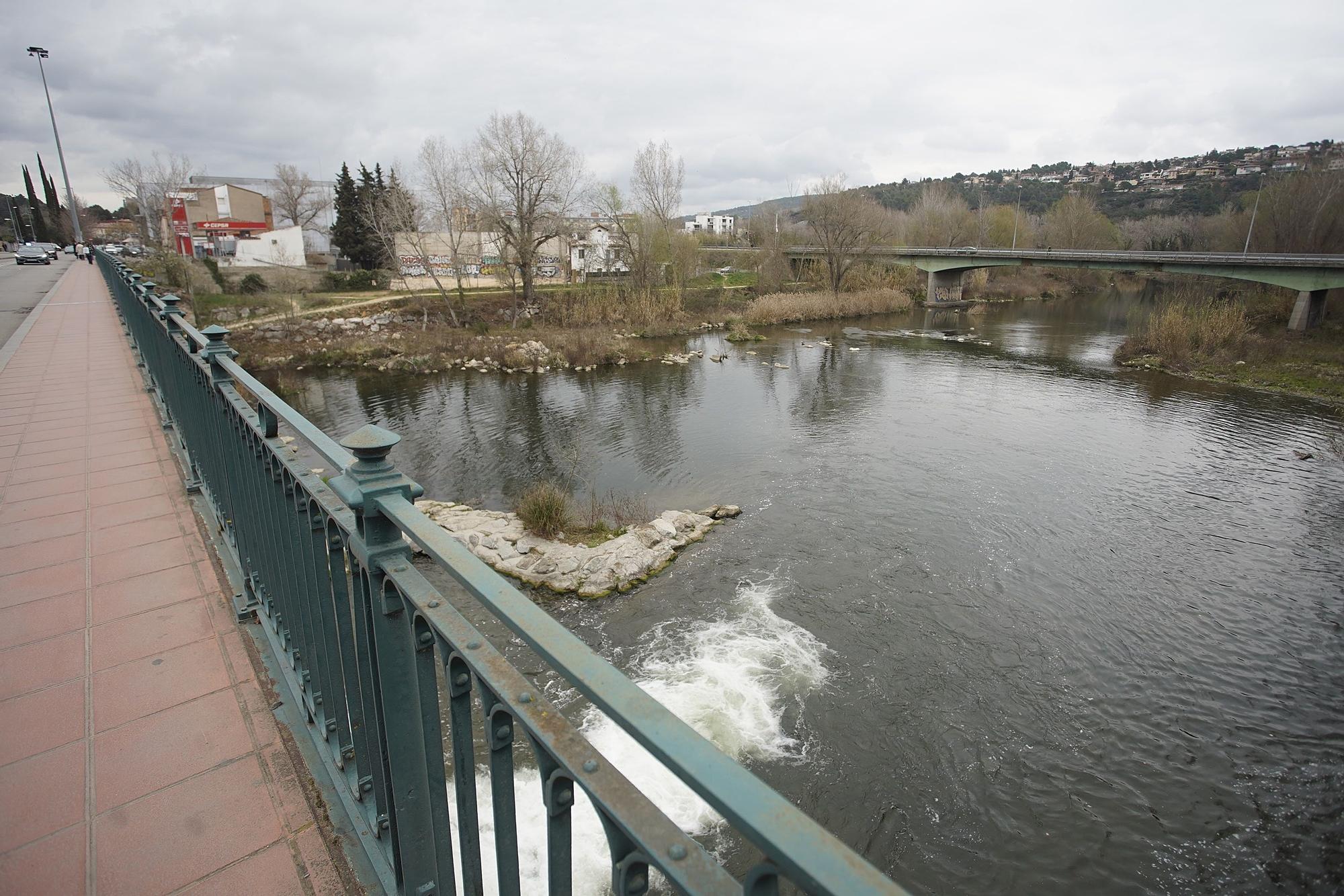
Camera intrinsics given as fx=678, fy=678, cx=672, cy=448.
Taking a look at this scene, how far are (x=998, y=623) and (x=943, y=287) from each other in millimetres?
40815

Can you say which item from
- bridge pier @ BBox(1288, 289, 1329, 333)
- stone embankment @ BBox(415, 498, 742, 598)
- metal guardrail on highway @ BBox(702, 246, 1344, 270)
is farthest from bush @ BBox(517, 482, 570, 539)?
bridge pier @ BBox(1288, 289, 1329, 333)

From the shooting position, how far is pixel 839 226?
128 feet

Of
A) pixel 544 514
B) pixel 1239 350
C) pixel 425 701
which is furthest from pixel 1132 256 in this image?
pixel 425 701

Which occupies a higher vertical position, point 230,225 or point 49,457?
point 230,225

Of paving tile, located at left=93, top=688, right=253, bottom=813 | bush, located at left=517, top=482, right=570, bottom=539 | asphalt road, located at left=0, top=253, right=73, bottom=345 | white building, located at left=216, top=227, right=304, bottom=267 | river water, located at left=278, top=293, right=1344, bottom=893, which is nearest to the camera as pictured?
paving tile, located at left=93, top=688, right=253, bottom=813

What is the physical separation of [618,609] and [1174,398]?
59.1 ft

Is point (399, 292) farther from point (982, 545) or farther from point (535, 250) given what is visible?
point (982, 545)

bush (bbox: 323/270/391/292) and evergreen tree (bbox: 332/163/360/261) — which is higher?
evergreen tree (bbox: 332/163/360/261)

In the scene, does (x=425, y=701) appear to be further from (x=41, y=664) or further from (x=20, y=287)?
(x=20, y=287)

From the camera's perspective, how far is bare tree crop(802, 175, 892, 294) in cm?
3884

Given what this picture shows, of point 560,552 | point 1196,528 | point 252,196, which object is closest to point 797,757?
point 560,552

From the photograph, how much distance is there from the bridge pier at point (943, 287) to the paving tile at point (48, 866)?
4639 centimetres

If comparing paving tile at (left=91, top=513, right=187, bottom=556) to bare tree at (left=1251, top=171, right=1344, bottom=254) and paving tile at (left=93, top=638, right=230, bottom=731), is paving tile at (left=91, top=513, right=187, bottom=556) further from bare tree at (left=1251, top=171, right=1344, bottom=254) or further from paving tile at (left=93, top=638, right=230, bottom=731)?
bare tree at (left=1251, top=171, right=1344, bottom=254)

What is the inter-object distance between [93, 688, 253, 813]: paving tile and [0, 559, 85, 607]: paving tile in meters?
1.30
